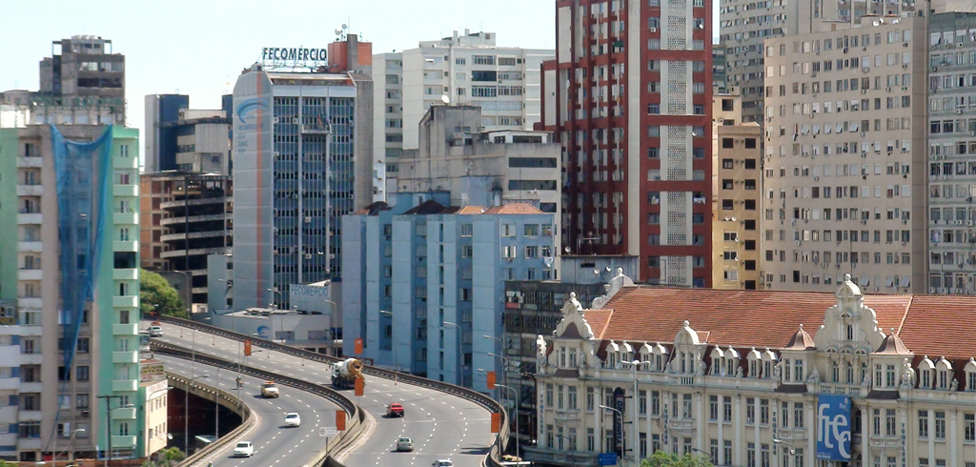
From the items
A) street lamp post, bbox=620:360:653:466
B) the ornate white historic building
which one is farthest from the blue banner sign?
street lamp post, bbox=620:360:653:466

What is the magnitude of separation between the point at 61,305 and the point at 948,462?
79945 mm

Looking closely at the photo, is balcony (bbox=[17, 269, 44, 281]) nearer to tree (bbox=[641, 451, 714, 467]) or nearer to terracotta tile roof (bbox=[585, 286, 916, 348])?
terracotta tile roof (bbox=[585, 286, 916, 348])

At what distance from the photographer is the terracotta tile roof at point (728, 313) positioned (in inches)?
6122

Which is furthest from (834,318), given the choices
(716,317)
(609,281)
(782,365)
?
(609,281)

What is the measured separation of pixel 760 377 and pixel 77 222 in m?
63.3

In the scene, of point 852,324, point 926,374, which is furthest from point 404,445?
point 926,374

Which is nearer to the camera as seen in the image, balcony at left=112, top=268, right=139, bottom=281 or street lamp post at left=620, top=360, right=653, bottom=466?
street lamp post at left=620, top=360, right=653, bottom=466

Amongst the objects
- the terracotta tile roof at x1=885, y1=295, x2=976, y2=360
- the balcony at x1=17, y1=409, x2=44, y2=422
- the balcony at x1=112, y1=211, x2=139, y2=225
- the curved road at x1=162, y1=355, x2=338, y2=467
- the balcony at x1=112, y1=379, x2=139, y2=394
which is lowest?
the curved road at x1=162, y1=355, x2=338, y2=467

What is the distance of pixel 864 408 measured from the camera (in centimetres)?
14712

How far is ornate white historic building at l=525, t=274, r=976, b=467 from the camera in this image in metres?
144

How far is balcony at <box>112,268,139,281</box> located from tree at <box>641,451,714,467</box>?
2144 inches

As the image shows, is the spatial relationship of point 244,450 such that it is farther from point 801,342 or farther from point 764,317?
point 801,342

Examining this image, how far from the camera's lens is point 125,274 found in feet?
580

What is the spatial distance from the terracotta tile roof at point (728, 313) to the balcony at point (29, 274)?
1947 inches
